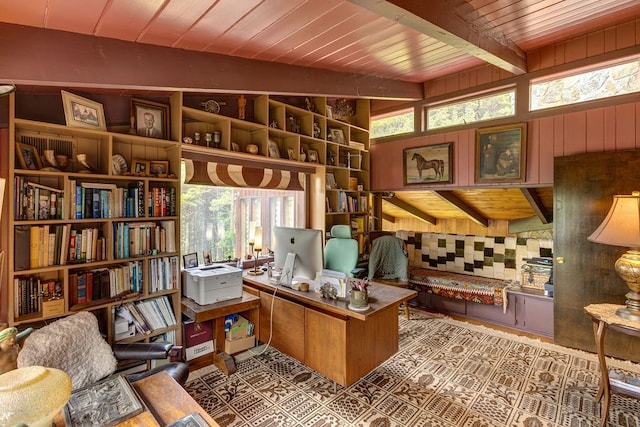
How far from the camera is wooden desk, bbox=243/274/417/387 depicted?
7.08 ft

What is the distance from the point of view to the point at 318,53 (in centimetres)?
240

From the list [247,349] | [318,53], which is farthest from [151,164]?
[247,349]

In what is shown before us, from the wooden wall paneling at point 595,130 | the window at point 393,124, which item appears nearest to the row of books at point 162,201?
the window at point 393,124

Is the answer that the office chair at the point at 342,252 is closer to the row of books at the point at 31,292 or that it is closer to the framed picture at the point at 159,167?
the framed picture at the point at 159,167

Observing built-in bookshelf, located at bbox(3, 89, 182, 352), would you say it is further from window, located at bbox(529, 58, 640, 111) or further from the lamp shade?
window, located at bbox(529, 58, 640, 111)

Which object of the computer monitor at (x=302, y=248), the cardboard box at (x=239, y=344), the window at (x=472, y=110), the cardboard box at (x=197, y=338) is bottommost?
the cardboard box at (x=239, y=344)

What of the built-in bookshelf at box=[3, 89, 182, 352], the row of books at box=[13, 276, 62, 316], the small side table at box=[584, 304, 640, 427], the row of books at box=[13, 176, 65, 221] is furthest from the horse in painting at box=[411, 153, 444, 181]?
the row of books at box=[13, 276, 62, 316]

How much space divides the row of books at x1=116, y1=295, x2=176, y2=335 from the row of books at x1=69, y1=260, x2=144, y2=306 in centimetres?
12

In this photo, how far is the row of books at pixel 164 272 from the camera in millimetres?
2438

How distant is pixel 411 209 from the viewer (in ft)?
15.1

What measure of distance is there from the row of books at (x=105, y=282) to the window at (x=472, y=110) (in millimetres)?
3487

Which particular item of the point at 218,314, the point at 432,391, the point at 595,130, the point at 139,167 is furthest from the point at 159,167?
the point at 595,130

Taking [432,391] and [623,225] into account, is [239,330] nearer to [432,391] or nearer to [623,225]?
[432,391]

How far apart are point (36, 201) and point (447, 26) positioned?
2.85 m
